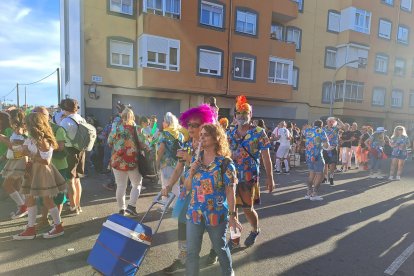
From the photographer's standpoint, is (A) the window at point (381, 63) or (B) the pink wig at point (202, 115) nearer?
(B) the pink wig at point (202, 115)

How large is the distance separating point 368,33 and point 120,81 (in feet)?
68.9

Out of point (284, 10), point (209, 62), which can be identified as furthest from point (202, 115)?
point (284, 10)

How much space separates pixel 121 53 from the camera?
16.0m

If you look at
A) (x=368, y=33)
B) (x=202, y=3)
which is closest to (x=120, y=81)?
(x=202, y=3)

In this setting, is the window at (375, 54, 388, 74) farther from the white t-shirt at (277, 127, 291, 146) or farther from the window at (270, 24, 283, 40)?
the white t-shirt at (277, 127, 291, 146)

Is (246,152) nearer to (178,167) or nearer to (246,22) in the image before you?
(178,167)

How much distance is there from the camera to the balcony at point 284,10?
2041cm

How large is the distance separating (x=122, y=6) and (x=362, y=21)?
19.4m

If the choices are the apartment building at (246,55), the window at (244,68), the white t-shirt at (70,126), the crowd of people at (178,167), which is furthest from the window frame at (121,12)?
the white t-shirt at (70,126)

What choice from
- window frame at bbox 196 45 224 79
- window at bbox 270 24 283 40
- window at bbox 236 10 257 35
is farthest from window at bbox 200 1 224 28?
window at bbox 270 24 283 40

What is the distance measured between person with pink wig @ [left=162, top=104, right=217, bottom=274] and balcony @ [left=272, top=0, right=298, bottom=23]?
19337 mm

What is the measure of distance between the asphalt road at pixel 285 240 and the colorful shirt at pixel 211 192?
1.23 m

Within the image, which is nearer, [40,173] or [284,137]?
[40,173]

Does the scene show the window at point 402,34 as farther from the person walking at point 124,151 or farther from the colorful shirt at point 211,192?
the colorful shirt at point 211,192
